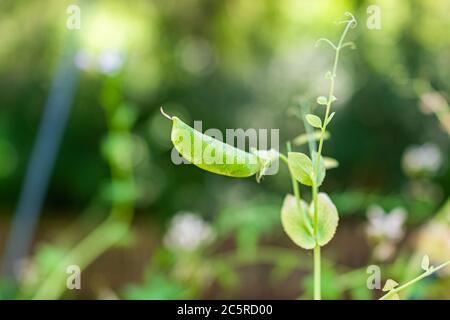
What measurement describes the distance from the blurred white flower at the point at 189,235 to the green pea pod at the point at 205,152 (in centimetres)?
37

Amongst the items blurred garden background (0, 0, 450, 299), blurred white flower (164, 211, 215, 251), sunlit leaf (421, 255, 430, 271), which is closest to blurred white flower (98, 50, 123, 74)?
blurred white flower (164, 211, 215, 251)

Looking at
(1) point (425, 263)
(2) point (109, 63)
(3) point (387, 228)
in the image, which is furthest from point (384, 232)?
(2) point (109, 63)

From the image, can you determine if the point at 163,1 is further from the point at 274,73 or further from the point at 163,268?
the point at 163,268

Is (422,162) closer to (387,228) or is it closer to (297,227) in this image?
(387,228)

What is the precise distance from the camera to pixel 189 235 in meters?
0.76

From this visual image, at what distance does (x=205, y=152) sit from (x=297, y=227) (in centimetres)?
8

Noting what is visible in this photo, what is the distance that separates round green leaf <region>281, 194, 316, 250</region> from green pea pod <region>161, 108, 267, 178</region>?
53 millimetres

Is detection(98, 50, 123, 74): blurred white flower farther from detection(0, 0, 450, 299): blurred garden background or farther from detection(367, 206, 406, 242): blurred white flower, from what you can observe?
detection(0, 0, 450, 299): blurred garden background

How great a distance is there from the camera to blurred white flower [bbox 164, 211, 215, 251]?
0.73 m

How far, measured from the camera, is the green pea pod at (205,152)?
0.36 metres

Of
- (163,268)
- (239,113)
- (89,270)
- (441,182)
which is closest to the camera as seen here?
(163,268)

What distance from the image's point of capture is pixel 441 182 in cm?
219
